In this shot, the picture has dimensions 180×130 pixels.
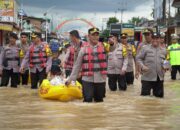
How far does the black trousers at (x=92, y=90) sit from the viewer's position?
11289 millimetres

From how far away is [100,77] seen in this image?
11.3 m

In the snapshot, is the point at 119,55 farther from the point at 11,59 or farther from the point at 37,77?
the point at 11,59

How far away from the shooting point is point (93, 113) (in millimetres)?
10266

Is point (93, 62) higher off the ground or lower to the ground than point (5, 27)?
lower

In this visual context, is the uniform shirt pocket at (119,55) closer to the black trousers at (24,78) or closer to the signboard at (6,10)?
the black trousers at (24,78)

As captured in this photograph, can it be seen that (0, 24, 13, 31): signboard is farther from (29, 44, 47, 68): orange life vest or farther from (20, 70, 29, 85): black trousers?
(29, 44, 47, 68): orange life vest

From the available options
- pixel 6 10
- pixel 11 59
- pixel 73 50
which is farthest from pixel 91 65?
pixel 6 10

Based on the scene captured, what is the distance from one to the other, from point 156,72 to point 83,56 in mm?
2387

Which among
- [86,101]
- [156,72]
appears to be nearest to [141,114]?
[86,101]

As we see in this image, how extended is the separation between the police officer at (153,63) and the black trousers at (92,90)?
169 cm

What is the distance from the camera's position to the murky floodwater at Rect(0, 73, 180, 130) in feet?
28.8

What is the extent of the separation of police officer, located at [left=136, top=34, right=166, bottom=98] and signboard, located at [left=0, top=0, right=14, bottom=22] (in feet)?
175

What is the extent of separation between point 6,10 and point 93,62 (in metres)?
58.2

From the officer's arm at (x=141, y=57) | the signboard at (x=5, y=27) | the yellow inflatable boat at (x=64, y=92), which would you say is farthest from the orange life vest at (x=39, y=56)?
the signboard at (x=5, y=27)
